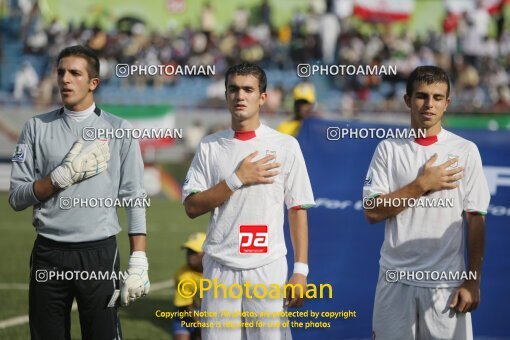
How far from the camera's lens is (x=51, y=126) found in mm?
5434

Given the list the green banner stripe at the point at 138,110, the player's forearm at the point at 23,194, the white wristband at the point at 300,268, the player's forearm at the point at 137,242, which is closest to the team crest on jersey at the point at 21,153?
the player's forearm at the point at 23,194

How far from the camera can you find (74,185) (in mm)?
5328

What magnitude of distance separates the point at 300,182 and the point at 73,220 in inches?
52.2

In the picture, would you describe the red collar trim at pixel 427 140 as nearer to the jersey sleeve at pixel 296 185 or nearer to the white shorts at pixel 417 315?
the jersey sleeve at pixel 296 185

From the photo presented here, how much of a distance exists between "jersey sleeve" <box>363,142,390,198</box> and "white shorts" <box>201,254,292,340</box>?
0.64m

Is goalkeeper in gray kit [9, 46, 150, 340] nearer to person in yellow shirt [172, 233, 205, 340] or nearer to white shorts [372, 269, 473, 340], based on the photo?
person in yellow shirt [172, 233, 205, 340]

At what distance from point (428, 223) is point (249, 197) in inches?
40.2

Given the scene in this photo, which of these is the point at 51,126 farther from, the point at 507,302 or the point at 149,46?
the point at 149,46

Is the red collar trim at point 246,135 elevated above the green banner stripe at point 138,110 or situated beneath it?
situated beneath

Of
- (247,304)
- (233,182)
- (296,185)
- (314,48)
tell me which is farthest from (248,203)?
(314,48)

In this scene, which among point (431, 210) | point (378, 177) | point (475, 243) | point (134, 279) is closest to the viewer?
point (475, 243)

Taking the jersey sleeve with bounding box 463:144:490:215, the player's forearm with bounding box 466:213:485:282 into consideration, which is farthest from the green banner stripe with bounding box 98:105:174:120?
the player's forearm with bounding box 466:213:485:282

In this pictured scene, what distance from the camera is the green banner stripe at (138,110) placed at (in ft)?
61.8

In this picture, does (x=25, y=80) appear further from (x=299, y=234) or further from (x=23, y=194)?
(x=299, y=234)
